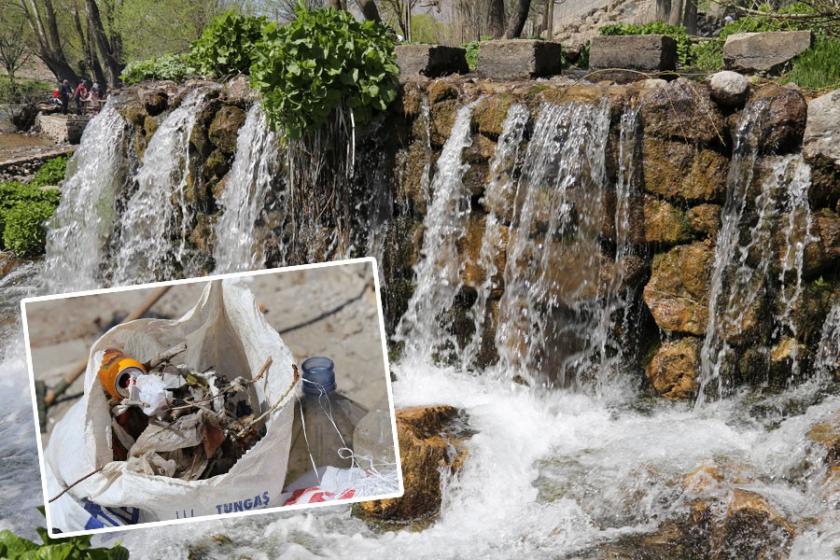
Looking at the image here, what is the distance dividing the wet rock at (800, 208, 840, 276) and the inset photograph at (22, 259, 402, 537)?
4.42 metres

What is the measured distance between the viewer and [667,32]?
11.5 metres

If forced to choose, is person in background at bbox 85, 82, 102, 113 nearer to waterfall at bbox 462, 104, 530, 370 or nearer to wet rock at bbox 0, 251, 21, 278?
wet rock at bbox 0, 251, 21, 278

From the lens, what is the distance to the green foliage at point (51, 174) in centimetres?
1559

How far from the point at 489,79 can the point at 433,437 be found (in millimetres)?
3601

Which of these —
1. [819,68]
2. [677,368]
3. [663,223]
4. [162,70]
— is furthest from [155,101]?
[819,68]

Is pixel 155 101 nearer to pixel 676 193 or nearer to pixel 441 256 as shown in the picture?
pixel 441 256

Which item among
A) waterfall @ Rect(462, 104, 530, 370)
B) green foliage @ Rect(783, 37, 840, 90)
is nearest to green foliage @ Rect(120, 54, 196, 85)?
waterfall @ Rect(462, 104, 530, 370)

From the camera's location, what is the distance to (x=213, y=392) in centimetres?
233

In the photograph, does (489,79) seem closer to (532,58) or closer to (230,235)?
(532,58)

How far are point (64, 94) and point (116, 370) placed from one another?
27326mm

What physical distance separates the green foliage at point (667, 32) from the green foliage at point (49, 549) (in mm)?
7537

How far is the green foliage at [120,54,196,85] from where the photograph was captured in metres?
10.9

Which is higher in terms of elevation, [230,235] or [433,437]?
[230,235]

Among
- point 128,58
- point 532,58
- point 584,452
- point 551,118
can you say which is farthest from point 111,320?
point 128,58
